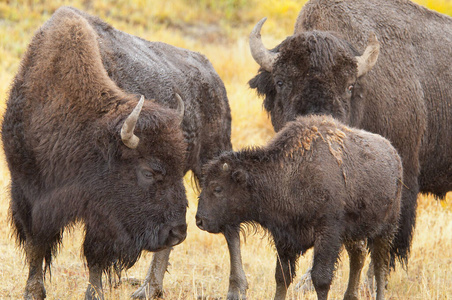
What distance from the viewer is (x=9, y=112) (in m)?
5.50

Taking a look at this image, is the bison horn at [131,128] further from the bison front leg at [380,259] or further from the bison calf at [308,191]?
the bison front leg at [380,259]

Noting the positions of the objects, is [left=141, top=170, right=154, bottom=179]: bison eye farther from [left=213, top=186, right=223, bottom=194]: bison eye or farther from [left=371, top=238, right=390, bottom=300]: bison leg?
[left=371, top=238, right=390, bottom=300]: bison leg

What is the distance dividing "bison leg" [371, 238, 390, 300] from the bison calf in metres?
0.54

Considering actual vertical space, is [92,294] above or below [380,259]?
below

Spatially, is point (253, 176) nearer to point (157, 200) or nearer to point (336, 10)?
point (157, 200)

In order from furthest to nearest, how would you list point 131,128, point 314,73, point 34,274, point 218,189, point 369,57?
point 369,57 → point 314,73 → point 34,274 → point 218,189 → point 131,128

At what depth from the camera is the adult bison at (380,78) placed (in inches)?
246

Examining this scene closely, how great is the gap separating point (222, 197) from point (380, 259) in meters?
1.77

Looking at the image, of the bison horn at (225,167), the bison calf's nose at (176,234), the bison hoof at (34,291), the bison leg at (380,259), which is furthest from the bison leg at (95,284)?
the bison leg at (380,259)

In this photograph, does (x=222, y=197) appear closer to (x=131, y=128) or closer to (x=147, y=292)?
(x=131, y=128)

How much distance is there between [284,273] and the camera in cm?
534

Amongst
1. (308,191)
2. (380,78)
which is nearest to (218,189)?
(308,191)

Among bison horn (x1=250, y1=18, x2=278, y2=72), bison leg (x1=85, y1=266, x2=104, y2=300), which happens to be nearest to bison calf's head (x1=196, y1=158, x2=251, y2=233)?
bison leg (x1=85, y1=266, x2=104, y2=300)

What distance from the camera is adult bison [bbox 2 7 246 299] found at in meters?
5.07
